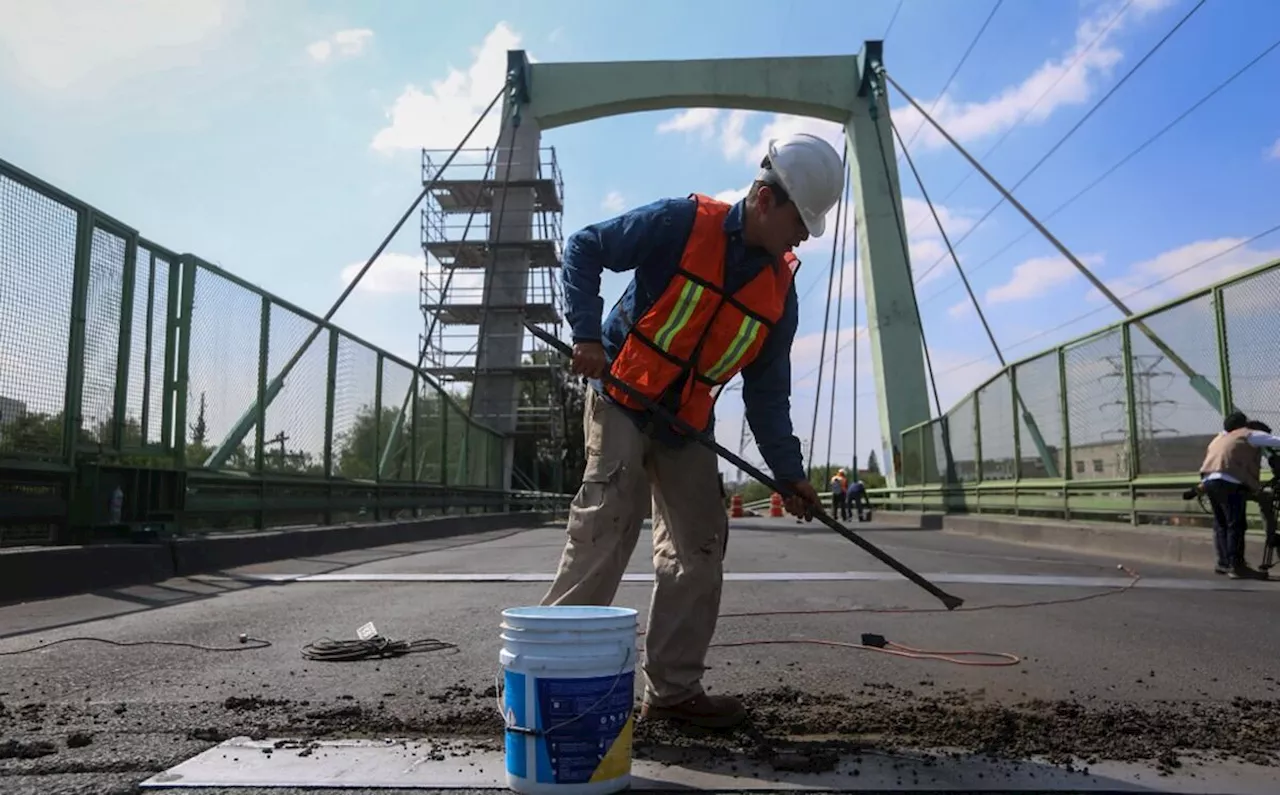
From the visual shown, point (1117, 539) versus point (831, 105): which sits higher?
point (831, 105)

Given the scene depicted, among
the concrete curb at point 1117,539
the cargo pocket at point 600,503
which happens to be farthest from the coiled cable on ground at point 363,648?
the concrete curb at point 1117,539

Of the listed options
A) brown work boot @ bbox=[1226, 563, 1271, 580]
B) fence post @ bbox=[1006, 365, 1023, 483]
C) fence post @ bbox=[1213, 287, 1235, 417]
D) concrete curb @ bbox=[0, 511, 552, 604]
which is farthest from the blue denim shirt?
fence post @ bbox=[1006, 365, 1023, 483]

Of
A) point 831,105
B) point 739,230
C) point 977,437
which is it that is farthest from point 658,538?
point 831,105

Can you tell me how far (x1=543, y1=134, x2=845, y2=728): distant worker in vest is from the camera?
2828mm

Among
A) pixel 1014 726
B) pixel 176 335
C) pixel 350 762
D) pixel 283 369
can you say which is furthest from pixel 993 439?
pixel 350 762

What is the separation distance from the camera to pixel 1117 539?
982 cm

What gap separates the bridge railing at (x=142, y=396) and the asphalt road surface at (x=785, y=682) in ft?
3.05

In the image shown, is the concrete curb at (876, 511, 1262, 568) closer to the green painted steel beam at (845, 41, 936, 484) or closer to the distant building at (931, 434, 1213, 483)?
the distant building at (931, 434, 1213, 483)

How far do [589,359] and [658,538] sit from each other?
63 cm

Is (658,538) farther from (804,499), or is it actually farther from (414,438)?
(414,438)

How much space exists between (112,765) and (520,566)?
5961mm

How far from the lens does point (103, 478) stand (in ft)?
21.8

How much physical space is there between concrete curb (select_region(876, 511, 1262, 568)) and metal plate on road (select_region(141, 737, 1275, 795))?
6.68 metres

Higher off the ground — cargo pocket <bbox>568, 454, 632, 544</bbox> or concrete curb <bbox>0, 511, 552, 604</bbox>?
cargo pocket <bbox>568, 454, 632, 544</bbox>
